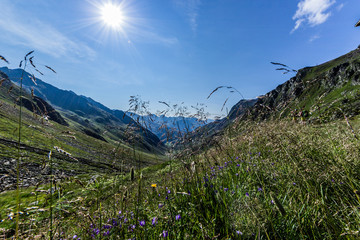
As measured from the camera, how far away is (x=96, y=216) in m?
3.23

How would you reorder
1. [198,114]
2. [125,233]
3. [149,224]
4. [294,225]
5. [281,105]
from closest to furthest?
[294,225], [125,233], [149,224], [281,105], [198,114]

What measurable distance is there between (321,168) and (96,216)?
3.99 meters

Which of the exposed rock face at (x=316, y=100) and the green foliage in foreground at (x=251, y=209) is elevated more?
the exposed rock face at (x=316, y=100)

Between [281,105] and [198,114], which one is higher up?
[198,114]

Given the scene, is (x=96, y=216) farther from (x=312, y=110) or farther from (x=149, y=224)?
(x=312, y=110)

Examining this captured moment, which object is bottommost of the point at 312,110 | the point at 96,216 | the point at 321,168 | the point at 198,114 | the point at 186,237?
the point at 186,237

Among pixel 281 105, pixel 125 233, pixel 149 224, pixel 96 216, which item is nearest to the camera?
pixel 125 233

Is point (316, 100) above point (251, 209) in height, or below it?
above

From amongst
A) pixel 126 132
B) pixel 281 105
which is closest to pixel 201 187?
pixel 126 132

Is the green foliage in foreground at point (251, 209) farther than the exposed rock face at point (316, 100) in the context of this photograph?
No

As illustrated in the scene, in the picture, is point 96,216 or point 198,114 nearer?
point 96,216

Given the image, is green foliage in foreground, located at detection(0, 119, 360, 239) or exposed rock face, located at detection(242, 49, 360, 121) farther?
exposed rock face, located at detection(242, 49, 360, 121)

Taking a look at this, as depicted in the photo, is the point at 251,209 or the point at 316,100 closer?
the point at 251,209

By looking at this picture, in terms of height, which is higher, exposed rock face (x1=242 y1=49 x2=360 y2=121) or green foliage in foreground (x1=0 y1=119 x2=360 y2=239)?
exposed rock face (x1=242 y1=49 x2=360 y2=121)
